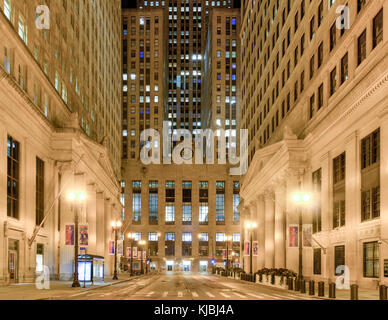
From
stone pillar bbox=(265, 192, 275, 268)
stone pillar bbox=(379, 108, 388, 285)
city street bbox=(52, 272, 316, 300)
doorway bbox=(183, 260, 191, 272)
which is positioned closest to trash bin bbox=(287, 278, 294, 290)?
city street bbox=(52, 272, 316, 300)

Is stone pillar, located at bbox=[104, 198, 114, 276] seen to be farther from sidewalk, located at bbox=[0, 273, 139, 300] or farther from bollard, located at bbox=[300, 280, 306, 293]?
bollard, located at bbox=[300, 280, 306, 293]

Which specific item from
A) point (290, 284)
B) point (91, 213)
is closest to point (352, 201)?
point (290, 284)

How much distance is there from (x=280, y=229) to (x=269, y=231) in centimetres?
869

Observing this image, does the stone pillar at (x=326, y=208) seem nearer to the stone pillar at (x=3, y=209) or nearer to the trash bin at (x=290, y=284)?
the trash bin at (x=290, y=284)

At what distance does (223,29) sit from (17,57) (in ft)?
437

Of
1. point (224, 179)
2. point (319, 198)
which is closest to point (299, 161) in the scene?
point (319, 198)

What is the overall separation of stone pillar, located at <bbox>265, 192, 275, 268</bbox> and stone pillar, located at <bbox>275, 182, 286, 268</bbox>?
639 centimetres

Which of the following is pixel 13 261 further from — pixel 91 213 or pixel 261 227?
pixel 261 227

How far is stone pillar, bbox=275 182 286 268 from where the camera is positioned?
62.1 meters

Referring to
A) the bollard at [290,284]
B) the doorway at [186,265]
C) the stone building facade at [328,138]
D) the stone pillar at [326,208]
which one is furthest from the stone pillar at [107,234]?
the doorway at [186,265]

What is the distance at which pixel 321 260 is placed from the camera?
156ft

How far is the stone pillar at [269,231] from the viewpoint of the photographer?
232ft
